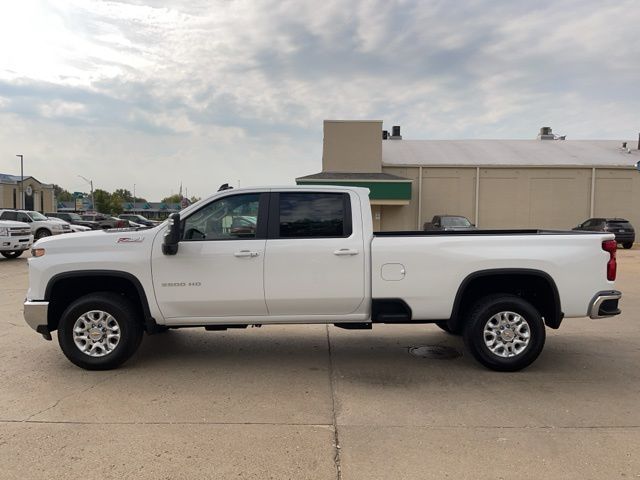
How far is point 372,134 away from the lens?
1169 inches

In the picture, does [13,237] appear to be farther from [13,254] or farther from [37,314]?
[37,314]

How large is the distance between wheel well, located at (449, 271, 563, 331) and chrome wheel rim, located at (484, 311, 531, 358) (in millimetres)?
290

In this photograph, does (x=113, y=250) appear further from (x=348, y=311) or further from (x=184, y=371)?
(x=348, y=311)

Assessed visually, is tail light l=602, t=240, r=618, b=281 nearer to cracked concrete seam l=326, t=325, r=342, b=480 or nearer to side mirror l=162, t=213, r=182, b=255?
cracked concrete seam l=326, t=325, r=342, b=480

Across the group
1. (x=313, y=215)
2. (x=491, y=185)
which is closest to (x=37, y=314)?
(x=313, y=215)

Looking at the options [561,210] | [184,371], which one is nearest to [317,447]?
[184,371]

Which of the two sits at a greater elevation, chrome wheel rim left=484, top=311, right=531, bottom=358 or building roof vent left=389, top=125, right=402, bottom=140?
building roof vent left=389, top=125, right=402, bottom=140

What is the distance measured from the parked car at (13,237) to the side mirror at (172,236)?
15.1 meters

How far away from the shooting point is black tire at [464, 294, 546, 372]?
512 centimetres

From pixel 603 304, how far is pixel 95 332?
5.34 m

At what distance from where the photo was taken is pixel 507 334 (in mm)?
5168

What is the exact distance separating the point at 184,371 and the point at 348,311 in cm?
188

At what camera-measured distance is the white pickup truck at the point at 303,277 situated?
507 centimetres

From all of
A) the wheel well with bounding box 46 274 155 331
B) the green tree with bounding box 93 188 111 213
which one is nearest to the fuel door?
the wheel well with bounding box 46 274 155 331
